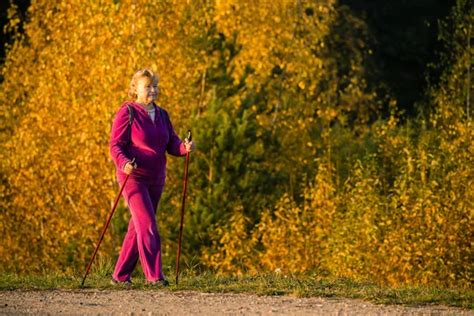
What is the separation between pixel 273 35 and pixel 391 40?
1466 cm

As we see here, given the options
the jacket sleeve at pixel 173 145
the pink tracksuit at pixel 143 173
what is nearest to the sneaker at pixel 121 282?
the pink tracksuit at pixel 143 173

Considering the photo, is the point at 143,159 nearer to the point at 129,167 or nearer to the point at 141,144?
the point at 141,144

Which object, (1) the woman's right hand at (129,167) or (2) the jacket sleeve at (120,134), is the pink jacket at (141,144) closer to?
(2) the jacket sleeve at (120,134)

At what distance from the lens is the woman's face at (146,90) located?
38.4 ft

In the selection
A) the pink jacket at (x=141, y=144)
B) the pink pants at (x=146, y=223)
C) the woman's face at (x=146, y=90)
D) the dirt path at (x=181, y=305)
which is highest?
the woman's face at (x=146, y=90)

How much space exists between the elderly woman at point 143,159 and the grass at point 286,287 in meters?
0.33

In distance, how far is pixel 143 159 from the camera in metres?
11.6

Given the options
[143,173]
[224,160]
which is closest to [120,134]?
[143,173]

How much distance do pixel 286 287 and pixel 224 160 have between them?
48.5 feet

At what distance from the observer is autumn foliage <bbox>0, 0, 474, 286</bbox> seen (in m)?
19.6

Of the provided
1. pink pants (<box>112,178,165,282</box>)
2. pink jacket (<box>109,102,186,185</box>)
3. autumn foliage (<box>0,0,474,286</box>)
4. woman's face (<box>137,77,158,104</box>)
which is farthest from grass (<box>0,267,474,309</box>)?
autumn foliage (<box>0,0,474,286</box>)

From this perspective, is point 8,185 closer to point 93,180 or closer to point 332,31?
point 93,180

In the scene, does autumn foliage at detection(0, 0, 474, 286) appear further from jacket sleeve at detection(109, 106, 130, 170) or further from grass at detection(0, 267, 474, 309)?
jacket sleeve at detection(109, 106, 130, 170)

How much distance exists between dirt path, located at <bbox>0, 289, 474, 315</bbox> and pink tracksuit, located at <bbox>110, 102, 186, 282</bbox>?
0.43m
